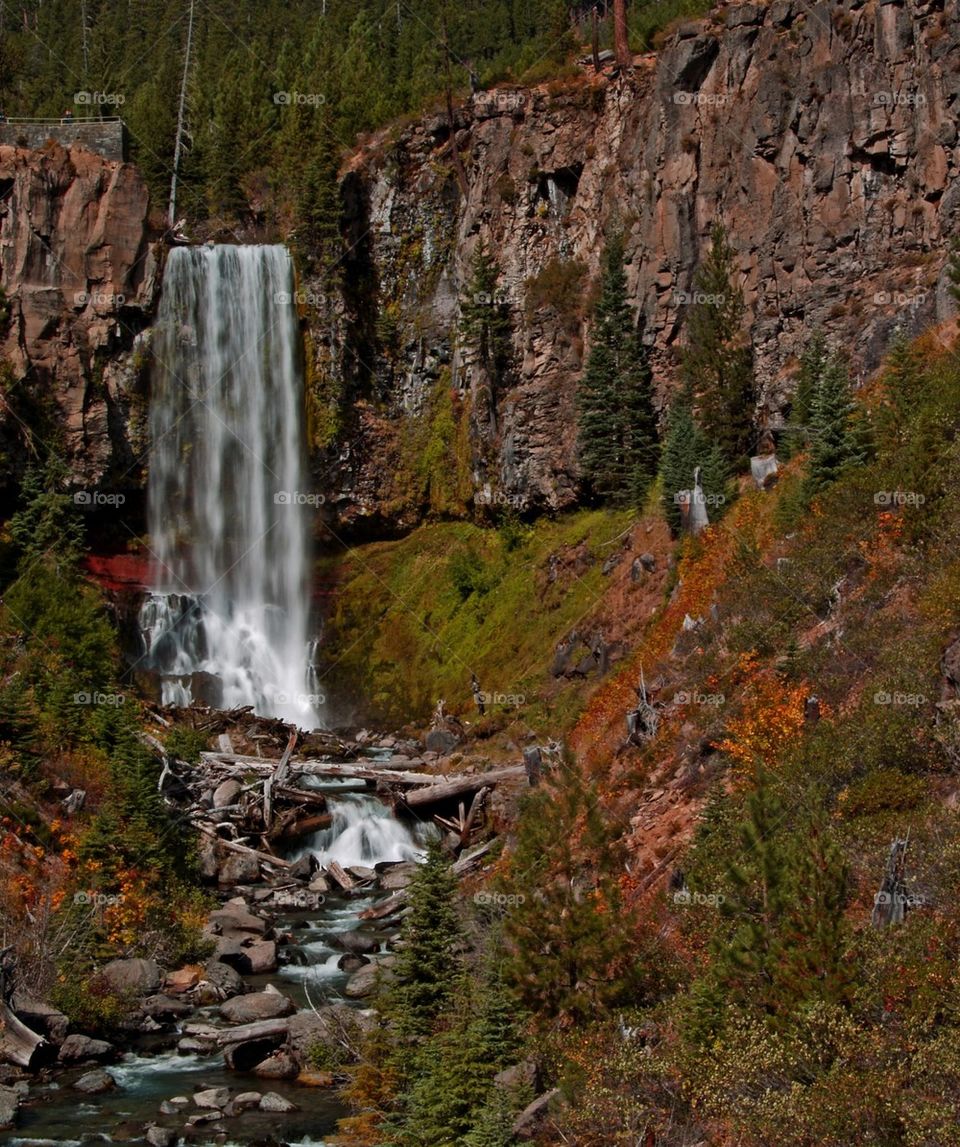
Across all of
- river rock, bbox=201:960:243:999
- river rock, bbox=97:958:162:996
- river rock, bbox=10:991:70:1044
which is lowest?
river rock, bbox=201:960:243:999

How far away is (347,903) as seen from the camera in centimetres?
2842

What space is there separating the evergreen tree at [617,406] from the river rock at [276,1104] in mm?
27359

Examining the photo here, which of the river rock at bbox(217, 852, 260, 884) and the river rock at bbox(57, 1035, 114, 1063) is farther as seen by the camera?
the river rock at bbox(217, 852, 260, 884)

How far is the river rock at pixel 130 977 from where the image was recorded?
2173 cm

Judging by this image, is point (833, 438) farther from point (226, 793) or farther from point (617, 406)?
point (226, 793)

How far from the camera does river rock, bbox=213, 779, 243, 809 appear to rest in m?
31.6

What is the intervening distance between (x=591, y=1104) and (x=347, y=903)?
16096mm

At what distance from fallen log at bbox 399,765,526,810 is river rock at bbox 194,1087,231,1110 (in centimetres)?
1395

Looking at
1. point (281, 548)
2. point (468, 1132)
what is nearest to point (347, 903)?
point (468, 1132)

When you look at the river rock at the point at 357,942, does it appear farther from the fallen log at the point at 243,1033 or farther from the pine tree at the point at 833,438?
the pine tree at the point at 833,438

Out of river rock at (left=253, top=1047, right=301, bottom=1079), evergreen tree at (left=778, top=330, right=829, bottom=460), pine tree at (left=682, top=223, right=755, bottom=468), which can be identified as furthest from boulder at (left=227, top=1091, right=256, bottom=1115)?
pine tree at (left=682, top=223, right=755, bottom=468)

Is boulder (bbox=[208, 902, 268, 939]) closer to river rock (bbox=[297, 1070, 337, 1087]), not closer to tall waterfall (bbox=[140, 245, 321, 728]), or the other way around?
river rock (bbox=[297, 1070, 337, 1087])

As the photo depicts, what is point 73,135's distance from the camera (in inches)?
1964

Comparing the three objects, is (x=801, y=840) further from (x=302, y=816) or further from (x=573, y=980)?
(x=302, y=816)
